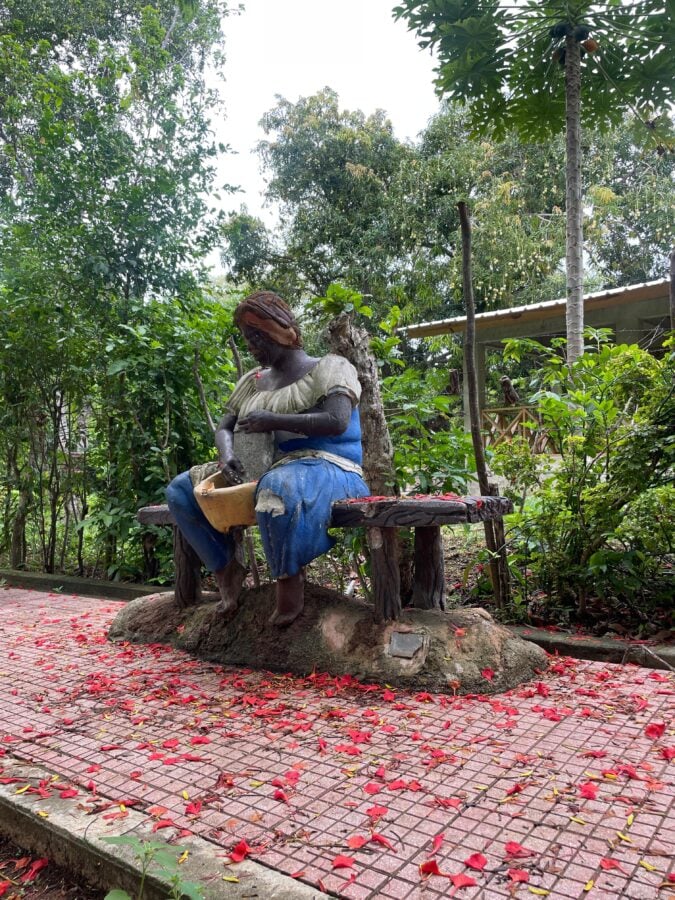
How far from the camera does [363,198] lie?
15.2 m

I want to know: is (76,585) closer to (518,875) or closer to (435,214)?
(518,875)

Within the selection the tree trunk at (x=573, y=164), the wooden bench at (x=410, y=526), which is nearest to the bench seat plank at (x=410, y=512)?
the wooden bench at (x=410, y=526)

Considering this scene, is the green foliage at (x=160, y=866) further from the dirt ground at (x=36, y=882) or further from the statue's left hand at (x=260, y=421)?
the statue's left hand at (x=260, y=421)

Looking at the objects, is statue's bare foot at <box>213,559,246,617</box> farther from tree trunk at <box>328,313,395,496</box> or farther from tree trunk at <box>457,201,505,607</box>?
tree trunk at <box>457,201,505,607</box>

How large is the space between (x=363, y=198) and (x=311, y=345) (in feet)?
12.0

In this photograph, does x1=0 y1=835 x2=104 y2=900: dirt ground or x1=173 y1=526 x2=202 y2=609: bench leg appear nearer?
x1=0 y1=835 x2=104 y2=900: dirt ground

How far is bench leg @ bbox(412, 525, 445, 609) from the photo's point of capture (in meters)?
3.25

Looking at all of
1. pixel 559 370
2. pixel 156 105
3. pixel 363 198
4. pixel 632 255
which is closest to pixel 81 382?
pixel 156 105

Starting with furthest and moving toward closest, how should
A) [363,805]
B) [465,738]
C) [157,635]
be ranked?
1. [157,635]
2. [465,738]
3. [363,805]

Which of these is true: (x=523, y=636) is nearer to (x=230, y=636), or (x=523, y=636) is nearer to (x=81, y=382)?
(x=230, y=636)

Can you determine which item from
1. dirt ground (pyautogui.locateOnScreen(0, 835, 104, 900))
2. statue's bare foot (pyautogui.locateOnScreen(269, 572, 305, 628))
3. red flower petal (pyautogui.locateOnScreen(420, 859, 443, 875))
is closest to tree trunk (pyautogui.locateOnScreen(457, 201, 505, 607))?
statue's bare foot (pyautogui.locateOnScreen(269, 572, 305, 628))

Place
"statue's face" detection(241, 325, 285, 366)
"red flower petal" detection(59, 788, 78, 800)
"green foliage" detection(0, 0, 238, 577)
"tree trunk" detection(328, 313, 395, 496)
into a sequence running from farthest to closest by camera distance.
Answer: "green foliage" detection(0, 0, 238, 577) < "tree trunk" detection(328, 313, 395, 496) < "statue's face" detection(241, 325, 285, 366) < "red flower petal" detection(59, 788, 78, 800)

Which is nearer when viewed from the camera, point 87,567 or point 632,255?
point 87,567

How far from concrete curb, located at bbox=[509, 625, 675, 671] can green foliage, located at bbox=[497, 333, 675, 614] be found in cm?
27
